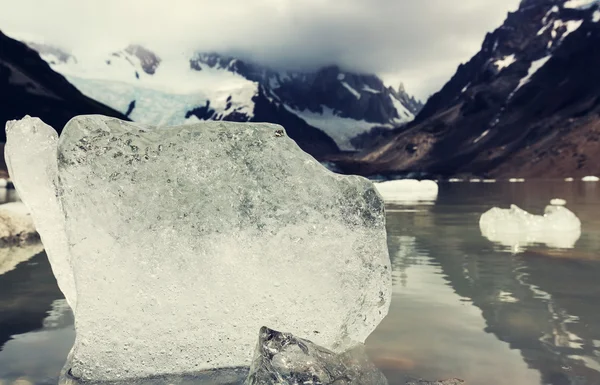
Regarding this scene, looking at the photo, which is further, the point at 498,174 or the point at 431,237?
the point at 498,174

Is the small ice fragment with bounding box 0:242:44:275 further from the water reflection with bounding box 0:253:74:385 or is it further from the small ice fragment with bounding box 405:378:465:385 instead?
the small ice fragment with bounding box 405:378:465:385

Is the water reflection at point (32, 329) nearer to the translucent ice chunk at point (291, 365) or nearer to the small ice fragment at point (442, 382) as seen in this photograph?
the translucent ice chunk at point (291, 365)

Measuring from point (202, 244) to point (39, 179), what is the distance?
263cm

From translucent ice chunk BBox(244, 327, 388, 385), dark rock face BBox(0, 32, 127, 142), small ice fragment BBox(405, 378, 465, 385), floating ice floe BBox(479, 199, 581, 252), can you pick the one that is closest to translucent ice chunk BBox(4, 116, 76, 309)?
translucent ice chunk BBox(244, 327, 388, 385)

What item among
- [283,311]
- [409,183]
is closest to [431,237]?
[283,311]

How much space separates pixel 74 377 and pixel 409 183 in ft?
240

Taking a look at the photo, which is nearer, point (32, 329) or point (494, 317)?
point (32, 329)

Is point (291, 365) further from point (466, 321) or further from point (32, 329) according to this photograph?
point (32, 329)

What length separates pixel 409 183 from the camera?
78.2 metres

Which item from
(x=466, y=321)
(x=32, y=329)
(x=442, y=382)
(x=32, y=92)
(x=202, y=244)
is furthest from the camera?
(x=32, y=92)

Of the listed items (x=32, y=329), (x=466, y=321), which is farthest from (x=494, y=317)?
(x=32, y=329)

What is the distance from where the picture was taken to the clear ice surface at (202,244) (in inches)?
294

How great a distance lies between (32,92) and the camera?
17762cm

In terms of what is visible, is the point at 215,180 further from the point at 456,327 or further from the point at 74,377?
the point at 456,327
